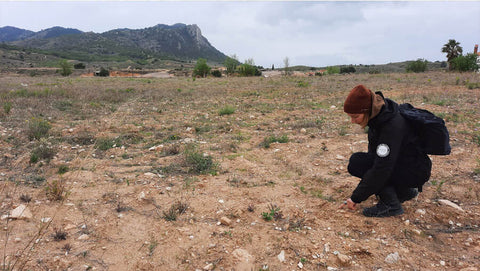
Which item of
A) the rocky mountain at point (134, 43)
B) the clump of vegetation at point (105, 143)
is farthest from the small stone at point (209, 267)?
the rocky mountain at point (134, 43)

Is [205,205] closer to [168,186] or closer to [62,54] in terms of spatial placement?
[168,186]

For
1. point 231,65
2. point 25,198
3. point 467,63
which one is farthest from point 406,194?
point 231,65

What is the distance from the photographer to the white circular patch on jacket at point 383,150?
219 cm

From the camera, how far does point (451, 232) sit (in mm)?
2299

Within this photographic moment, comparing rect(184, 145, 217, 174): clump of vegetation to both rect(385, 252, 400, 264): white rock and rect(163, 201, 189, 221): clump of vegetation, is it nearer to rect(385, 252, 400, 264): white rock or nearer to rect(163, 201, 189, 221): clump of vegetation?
rect(163, 201, 189, 221): clump of vegetation

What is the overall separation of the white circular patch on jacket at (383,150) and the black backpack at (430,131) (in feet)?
1.05

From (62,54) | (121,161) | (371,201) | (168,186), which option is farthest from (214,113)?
(62,54)

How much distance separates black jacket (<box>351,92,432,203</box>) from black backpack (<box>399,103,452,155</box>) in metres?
0.05

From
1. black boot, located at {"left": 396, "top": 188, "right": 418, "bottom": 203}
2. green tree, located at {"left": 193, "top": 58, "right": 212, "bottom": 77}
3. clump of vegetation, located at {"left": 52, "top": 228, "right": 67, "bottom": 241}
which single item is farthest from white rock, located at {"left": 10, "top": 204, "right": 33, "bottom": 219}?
green tree, located at {"left": 193, "top": 58, "right": 212, "bottom": 77}

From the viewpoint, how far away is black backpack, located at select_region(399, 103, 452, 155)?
2.11 m

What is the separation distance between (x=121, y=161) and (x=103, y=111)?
450 cm

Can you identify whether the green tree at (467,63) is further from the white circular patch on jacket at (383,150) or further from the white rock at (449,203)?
the white circular patch on jacket at (383,150)

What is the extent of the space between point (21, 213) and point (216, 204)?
1.80 meters

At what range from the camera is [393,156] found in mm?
2207
